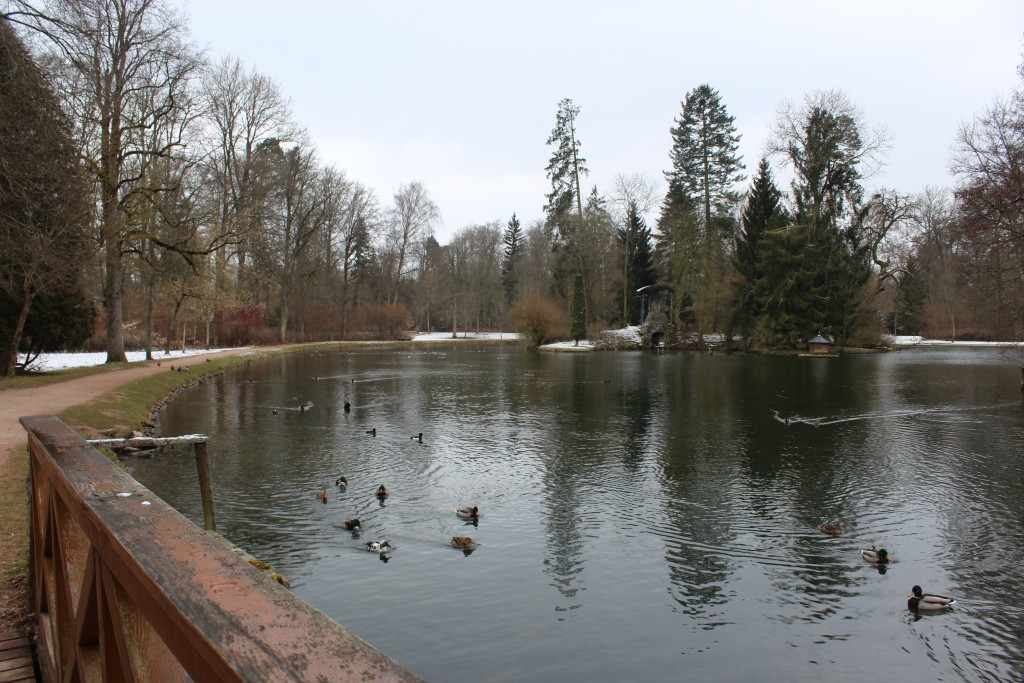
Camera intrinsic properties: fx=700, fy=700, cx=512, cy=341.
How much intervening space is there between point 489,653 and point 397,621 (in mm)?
1013

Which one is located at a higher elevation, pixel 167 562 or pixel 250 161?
pixel 250 161

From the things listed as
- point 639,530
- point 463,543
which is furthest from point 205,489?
point 639,530

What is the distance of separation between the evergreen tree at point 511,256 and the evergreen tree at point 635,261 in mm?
27356

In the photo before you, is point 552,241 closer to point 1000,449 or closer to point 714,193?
point 714,193

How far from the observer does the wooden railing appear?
3.74 feet

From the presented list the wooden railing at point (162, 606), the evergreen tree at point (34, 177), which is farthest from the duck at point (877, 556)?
the evergreen tree at point (34, 177)

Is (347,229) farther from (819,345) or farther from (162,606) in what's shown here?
(162,606)

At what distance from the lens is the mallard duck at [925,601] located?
6.97m

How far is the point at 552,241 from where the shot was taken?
2452 inches

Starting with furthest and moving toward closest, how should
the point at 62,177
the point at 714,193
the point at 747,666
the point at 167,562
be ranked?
1. the point at 714,193
2. the point at 62,177
3. the point at 747,666
4. the point at 167,562

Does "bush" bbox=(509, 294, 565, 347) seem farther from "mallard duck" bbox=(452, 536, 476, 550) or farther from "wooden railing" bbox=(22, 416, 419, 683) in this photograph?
"wooden railing" bbox=(22, 416, 419, 683)

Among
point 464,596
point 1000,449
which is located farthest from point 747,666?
point 1000,449

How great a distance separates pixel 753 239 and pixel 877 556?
4464 centimetres

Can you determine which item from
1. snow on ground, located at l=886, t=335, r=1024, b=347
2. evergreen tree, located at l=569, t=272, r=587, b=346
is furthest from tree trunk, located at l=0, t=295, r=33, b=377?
snow on ground, located at l=886, t=335, r=1024, b=347
